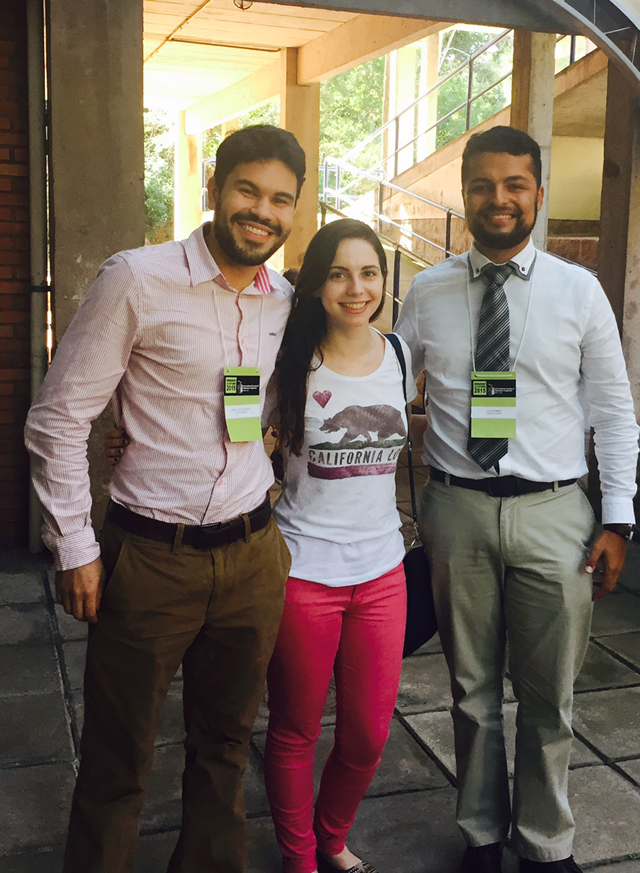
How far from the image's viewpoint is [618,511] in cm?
262

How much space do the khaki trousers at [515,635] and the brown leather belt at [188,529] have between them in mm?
665

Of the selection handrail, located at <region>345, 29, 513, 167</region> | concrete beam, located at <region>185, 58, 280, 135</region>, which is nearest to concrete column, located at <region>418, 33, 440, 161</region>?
handrail, located at <region>345, 29, 513, 167</region>

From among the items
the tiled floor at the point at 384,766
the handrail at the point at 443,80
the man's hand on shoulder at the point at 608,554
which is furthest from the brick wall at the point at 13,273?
the handrail at the point at 443,80

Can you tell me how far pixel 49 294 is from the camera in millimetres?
5594

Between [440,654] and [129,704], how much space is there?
97.1 inches

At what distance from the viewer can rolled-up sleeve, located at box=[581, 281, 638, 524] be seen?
2.59m

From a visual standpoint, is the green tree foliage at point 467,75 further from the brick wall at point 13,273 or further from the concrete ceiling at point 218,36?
the brick wall at point 13,273

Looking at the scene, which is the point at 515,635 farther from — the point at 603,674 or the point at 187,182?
the point at 187,182

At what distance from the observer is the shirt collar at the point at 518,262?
2.60 metres

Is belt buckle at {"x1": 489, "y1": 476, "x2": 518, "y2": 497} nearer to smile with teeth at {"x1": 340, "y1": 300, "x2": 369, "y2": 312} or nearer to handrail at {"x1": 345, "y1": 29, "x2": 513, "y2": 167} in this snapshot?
smile with teeth at {"x1": 340, "y1": 300, "x2": 369, "y2": 312}

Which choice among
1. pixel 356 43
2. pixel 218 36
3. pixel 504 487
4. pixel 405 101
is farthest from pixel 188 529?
pixel 405 101

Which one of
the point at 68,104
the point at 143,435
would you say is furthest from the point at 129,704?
the point at 68,104

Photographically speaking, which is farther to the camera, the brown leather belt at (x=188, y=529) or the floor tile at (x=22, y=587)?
the floor tile at (x=22, y=587)

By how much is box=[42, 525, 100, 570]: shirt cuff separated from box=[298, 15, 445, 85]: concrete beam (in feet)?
19.6
